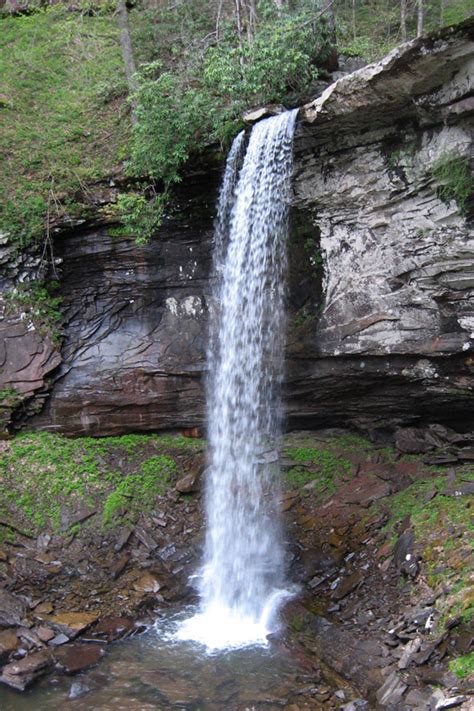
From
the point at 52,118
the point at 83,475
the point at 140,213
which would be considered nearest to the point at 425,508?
the point at 83,475

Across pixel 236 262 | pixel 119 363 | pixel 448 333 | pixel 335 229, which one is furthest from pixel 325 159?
Answer: pixel 119 363

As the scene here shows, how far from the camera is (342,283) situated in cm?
1004

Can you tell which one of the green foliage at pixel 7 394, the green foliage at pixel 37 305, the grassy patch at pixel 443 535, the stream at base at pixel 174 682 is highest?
the green foliage at pixel 37 305

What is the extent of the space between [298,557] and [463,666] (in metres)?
3.60

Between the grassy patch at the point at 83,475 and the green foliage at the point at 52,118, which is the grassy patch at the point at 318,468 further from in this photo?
the green foliage at the point at 52,118

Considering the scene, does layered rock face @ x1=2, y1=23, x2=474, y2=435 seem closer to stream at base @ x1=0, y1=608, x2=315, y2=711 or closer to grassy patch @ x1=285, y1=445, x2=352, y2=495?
grassy patch @ x1=285, y1=445, x2=352, y2=495

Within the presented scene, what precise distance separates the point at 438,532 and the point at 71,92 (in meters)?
13.5

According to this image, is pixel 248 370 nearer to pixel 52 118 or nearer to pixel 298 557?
pixel 298 557

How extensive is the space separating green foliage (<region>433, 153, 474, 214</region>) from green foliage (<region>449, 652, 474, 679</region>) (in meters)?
5.61

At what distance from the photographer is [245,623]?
8.48 metres

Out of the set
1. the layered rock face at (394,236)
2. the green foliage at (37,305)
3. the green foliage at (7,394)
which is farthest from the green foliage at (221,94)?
the green foliage at (7,394)

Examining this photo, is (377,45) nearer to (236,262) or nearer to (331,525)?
(236,262)

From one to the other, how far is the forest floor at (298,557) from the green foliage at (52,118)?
176 inches

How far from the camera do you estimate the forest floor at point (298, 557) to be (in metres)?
6.84
